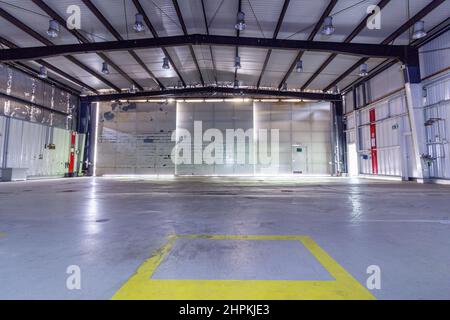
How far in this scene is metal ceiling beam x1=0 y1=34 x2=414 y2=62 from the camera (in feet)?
33.1

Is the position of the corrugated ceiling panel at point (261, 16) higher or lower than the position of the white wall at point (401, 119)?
higher

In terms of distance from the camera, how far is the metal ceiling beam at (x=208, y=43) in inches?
397

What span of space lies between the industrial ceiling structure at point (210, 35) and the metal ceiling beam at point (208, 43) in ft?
0.13

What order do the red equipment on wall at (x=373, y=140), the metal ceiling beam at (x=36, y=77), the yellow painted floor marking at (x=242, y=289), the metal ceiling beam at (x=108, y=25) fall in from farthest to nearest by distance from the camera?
the red equipment on wall at (x=373, y=140)
the metal ceiling beam at (x=36, y=77)
the metal ceiling beam at (x=108, y=25)
the yellow painted floor marking at (x=242, y=289)

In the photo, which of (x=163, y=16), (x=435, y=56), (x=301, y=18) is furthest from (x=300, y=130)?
(x=163, y=16)

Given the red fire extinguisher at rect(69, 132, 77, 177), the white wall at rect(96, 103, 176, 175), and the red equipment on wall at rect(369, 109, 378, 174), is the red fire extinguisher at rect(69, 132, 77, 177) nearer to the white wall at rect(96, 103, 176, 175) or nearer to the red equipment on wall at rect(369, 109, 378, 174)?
the white wall at rect(96, 103, 176, 175)

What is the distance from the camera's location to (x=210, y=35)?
10195 millimetres

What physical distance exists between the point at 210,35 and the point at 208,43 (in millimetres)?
325

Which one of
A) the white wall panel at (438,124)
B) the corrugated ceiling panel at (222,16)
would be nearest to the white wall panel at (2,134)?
the corrugated ceiling panel at (222,16)

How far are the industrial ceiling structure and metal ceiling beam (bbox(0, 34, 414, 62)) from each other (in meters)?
0.04

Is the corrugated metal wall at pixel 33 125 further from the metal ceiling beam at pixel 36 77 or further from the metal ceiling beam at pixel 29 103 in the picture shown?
the metal ceiling beam at pixel 36 77

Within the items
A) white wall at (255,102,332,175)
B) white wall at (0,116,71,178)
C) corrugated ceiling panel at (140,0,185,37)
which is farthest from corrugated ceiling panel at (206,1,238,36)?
white wall at (0,116,71,178)
